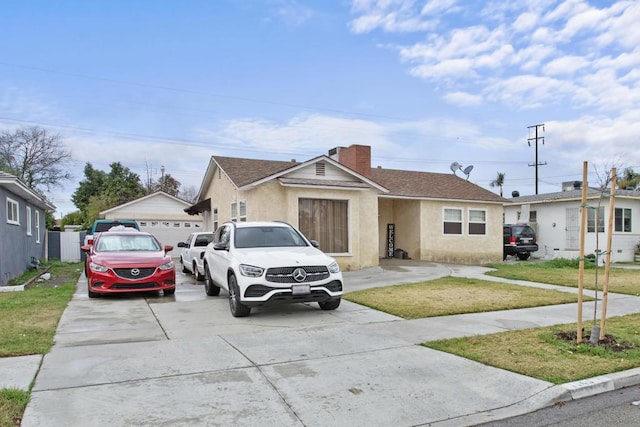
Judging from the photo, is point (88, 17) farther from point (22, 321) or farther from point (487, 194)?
point (487, 194)

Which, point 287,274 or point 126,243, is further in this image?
point 126,243

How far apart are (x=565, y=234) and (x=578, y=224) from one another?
923 millimetres

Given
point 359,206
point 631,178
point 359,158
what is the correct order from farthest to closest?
point 631,178 < point 359,158 < point 359,206

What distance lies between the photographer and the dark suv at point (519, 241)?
2325cm

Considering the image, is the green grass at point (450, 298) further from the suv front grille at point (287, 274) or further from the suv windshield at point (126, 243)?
the suv windshield at point (126, 243)

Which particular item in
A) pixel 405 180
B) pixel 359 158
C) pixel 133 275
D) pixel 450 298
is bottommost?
pixel 450 298

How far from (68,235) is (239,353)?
75.6 feet

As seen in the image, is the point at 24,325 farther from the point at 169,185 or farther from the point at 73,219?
the point at 169,185

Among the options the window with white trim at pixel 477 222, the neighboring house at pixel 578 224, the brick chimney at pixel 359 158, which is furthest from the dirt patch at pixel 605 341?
the neighboring house at pixel 578 224

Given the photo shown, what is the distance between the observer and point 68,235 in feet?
83.6

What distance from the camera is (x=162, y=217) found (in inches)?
1348

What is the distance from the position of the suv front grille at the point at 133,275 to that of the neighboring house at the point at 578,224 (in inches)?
725

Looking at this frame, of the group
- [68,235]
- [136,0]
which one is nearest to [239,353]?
[136,0]

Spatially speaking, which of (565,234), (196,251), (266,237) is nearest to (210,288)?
(266,237)
